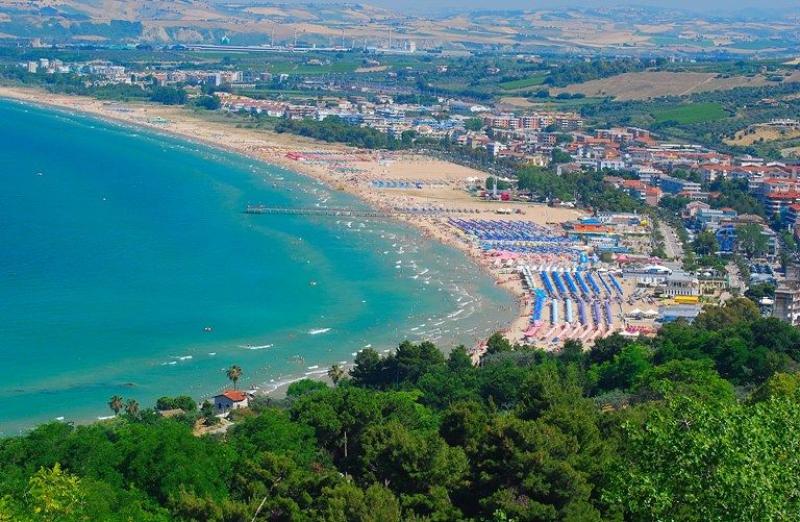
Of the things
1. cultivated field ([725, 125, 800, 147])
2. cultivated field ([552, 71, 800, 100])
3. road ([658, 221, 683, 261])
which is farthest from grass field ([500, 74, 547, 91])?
road ([658, 221, 683, 261])

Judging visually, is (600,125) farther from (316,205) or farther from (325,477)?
(325,477)

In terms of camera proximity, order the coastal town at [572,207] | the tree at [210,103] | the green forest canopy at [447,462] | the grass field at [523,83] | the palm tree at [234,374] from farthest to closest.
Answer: the grass field at [523,83] < the tree at [210,103] < the coastal town at [572,207] < the palm tree at [234,374] < the green forest canopy at [447,462]

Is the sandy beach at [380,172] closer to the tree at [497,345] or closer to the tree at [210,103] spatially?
the tree at [210,103]

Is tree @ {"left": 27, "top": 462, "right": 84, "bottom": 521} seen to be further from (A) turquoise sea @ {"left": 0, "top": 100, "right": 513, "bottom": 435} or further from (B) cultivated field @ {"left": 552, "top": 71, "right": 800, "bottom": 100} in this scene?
(B) cultivated field @ {"left": 552, "top": 71, "right": 800, "bottom": 100}

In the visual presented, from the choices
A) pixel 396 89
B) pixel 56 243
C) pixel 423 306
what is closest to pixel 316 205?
pixel 56 243

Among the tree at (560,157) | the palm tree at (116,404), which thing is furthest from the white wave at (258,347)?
the tree at (560,157)

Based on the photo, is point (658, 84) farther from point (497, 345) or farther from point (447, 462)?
point (447, 462)
